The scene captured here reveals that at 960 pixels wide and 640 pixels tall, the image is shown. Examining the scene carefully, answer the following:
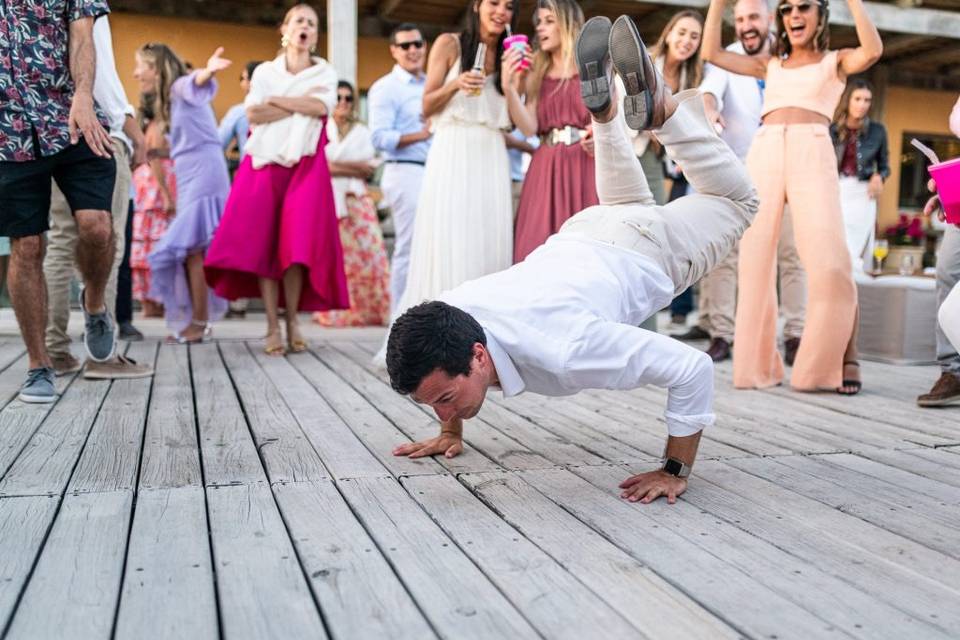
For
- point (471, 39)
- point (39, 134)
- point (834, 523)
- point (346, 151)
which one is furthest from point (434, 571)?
point (346, 151)

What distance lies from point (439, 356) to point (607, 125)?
1.03m

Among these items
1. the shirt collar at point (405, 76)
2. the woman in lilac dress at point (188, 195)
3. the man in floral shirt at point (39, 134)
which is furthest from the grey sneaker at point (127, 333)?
the shirt collar at point (405, 76)

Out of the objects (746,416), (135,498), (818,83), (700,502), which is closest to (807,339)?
(746,416)

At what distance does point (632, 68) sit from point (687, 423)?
3.06 feet

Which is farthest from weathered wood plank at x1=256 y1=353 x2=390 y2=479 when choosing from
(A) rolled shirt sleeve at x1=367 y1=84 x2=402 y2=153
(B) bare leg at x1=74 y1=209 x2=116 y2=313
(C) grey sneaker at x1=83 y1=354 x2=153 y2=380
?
(A) rolled shirt sleeve at x1=367 y1=84 x2=402 y2=153

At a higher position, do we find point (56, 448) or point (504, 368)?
point (504, 368)

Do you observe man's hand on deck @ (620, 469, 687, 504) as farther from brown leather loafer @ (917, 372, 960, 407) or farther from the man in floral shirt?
the man in floral shirt

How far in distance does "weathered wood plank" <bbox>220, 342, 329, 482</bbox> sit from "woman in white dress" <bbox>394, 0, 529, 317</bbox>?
0.81 metres

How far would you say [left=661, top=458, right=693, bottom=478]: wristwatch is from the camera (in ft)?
7.02

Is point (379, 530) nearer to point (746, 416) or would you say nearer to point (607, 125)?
point (607, 125)

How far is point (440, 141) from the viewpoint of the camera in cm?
406

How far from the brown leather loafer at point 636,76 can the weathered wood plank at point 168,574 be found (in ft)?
4.72

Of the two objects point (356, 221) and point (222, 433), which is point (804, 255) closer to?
point (222, 433)

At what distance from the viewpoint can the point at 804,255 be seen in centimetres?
375
